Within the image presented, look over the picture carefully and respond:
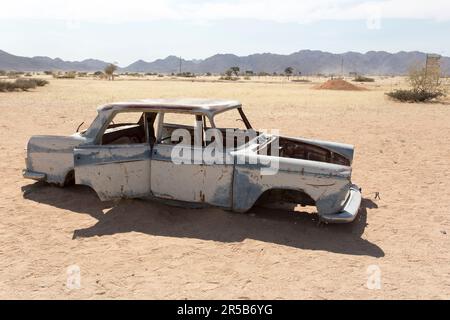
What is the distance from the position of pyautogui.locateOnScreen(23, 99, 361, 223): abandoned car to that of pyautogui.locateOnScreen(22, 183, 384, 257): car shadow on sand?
0.20m

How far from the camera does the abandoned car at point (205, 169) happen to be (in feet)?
15.4

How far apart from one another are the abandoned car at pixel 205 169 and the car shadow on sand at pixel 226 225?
7.7 inches

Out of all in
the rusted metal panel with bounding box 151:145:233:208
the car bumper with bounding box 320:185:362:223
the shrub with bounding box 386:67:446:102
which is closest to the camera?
the car bumper with bounding box 320:185:362:223

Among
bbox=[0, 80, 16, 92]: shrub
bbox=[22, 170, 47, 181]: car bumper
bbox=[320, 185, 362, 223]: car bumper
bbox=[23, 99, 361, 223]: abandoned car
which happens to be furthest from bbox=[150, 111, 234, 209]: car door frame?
bbox=[0, 80, 16, 92]: shrub

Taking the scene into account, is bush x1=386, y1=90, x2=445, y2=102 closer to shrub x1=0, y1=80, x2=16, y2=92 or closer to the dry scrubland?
the dry scrubland

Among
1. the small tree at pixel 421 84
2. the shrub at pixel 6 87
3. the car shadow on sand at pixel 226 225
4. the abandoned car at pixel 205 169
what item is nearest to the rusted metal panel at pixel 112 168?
the abandoned car at pixel 205 169

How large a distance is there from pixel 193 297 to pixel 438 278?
7.61 feet

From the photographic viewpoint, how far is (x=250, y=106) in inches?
782

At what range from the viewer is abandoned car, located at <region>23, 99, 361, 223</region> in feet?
15.4

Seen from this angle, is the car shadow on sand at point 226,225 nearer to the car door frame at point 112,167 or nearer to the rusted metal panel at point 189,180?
the rusted metal panel at point 189,180

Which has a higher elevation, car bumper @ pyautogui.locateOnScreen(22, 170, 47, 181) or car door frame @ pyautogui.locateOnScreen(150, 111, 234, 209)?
car door frame @ pyautogui.locateOnScreen(150, 111, 234, 209)
